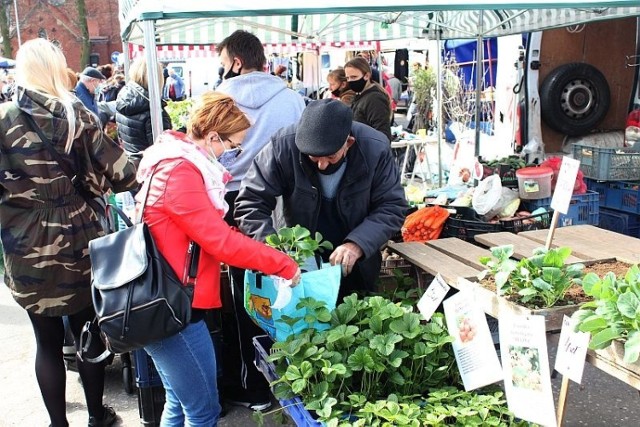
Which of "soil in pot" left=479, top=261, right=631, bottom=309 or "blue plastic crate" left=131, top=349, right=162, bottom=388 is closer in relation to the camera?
"soil in pot" left=479, top=261, right=631, bottom=309

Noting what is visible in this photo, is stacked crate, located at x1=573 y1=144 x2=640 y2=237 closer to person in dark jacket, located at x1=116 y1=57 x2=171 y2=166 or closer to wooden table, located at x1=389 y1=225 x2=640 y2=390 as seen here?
wooden table, located at x1=389 y1=225 x2=640 y2=390

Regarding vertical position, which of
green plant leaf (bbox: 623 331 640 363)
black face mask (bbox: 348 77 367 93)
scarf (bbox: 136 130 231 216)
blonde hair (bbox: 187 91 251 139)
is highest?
black face mask (bbox: 348 77 367 93)

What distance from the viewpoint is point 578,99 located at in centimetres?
780

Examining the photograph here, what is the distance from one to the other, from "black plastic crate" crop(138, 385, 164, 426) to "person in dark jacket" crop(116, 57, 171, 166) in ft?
7.11

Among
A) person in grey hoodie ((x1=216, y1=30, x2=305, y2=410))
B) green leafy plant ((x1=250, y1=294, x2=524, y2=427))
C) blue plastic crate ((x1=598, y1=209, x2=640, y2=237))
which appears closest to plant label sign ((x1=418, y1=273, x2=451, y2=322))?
green leafy plant ((x1=250, y1=294, x2=524, y2=427))

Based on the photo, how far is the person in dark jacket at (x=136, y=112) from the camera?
468 cm

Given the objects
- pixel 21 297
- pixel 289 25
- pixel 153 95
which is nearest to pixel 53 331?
pixel 21 297

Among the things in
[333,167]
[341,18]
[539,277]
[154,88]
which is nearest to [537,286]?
[539,277]

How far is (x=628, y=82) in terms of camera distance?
312 inches

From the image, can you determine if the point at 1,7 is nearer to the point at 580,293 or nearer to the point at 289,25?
the point at 289,25

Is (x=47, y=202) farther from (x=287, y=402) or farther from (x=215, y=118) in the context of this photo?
(x=287, y=402)

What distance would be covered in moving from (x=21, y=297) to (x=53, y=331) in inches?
9.2

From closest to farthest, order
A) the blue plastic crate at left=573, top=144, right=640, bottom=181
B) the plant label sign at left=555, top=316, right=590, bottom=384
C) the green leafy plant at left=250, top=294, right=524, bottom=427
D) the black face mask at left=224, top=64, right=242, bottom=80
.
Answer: the plant label sign at left=555, top=316, right=590, bottom=384 → the green leafy plant at left=250, top=294, right=524, bottom=427 → the black face mask at left=224, top=64, right=242, bottom=80 → the blue plastic crate at left=573, top=144, right=640, bottom=181

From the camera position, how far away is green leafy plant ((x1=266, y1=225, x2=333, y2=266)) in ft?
8.09
